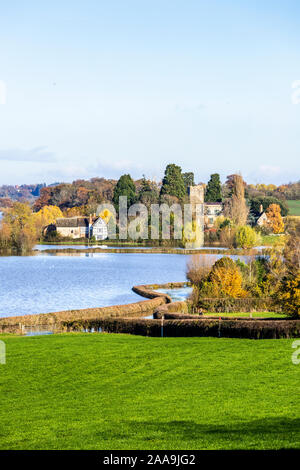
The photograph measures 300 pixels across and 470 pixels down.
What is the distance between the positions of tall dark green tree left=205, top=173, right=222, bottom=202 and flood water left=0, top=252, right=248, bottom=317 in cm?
4053

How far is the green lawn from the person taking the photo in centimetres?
1108

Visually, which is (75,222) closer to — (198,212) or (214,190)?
(198,212)

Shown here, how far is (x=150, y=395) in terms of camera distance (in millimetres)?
14734

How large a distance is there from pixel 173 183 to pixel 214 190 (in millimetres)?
14428

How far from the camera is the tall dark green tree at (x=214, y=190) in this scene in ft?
436

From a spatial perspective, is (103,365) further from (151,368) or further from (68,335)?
(68,335)

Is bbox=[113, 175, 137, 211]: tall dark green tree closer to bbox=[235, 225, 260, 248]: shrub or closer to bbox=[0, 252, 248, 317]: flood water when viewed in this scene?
bbox=[0, 252, 248, 317]: flood water

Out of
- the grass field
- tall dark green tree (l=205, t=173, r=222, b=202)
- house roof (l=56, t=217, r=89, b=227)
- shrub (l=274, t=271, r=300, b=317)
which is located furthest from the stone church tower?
shrub (l=274, t=271, r=300, b=317)

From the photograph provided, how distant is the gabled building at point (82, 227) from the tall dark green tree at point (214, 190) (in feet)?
84.7

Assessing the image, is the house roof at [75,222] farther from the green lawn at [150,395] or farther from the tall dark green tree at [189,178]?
the green lawn at [150,395]

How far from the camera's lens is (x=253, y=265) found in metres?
42.6

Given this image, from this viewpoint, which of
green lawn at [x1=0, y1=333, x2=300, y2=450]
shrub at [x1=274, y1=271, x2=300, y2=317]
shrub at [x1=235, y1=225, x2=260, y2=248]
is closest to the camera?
green lawn at [x1=0, y1=333, x2=300, y2=450]

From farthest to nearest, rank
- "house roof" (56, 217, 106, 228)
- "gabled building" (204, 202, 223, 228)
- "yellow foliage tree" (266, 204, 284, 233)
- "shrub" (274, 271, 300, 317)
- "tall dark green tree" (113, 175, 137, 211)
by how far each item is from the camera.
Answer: "gabled building" (204, 202, 223, 228), "tall dark green tree" (113, 175, 137, 211), "yellow foliage tree" (266, 204, 284, 233), "house roof" (56, 217, 106, 228), "shrub" (274, 271, 300, 317)

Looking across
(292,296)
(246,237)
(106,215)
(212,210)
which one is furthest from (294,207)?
(292,296)
